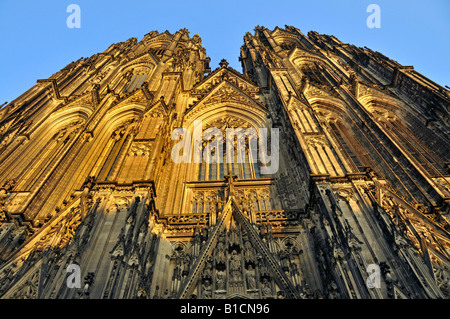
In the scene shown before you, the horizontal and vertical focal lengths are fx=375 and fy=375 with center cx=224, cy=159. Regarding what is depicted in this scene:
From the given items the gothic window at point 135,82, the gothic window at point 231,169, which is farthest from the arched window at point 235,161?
the gothic window at point 135,82

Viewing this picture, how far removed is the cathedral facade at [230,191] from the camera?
9047 mm

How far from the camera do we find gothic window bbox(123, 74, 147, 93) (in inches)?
1038

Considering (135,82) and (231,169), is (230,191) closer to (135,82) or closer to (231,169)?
(231,169)

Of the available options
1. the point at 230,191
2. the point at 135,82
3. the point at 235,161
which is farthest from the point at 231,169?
the point at 135,82

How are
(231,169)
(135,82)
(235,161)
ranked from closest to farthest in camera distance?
(231,169)
(235,161)
(135,82)

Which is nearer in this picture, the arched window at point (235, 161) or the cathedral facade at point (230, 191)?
the cathedral facade at point (230, 191)

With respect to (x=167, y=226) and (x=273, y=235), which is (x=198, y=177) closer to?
(x=167, y=226)

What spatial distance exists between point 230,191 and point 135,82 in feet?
56.7

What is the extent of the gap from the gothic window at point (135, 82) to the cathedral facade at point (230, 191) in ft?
5.95

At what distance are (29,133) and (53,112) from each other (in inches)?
127

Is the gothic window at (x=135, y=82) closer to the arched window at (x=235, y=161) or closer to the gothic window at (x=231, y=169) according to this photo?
the arched window at (x=235, y=161)

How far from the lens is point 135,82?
91.6 feet
